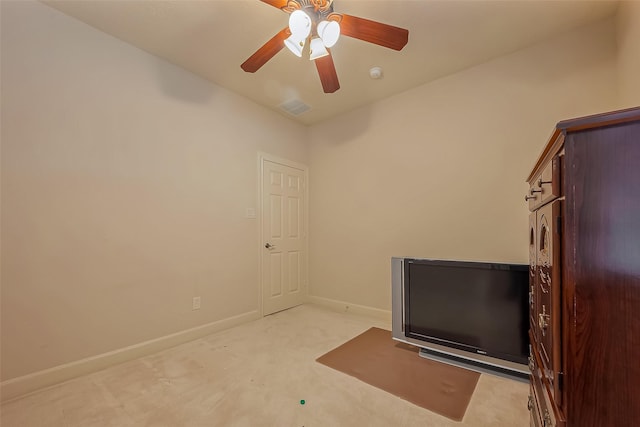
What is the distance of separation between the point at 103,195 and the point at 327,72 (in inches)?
82.7

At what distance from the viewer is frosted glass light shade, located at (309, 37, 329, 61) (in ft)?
5.82

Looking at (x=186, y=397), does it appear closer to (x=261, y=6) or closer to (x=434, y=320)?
(x=434, y=320)

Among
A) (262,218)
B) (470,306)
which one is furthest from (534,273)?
(262,218)

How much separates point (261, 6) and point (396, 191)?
228cm

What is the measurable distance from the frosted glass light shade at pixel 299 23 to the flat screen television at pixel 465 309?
1975 mm

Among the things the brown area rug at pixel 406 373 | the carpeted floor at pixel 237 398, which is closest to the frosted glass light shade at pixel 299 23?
the carpeted floor at pixel 237 398

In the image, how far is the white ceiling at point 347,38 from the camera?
202cm

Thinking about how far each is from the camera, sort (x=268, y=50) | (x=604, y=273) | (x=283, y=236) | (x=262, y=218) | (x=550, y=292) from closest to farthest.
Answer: (x=604, y=273)
(x=550, y=292)
(x=268, y=50)
(x=262, y=218)
(x=283, y=236)

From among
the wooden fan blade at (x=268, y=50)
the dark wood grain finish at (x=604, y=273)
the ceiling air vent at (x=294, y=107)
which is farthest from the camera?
the ceiling air vent at (x=294, y=107)

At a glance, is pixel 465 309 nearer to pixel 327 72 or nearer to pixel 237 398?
pixel 237 398

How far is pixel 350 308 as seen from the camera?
3656 millimetres

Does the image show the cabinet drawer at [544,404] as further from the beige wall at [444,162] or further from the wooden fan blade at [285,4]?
the wooden fan blade at [285,4]

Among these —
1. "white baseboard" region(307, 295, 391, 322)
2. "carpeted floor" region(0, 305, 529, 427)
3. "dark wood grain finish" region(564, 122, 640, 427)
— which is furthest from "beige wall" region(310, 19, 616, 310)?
"dark wood grain finish" region(564, 122, 640, 427)

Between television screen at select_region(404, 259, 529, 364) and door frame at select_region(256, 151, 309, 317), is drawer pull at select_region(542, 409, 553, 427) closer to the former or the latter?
television screen at select_region(404, 259, 529, 364)
